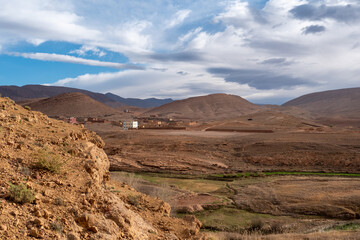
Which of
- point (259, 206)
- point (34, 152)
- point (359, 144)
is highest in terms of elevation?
point (34, 152)

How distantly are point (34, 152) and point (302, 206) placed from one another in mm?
18337

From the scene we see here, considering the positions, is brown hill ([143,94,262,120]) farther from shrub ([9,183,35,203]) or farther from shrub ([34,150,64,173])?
shrub ([9,183,35,203])

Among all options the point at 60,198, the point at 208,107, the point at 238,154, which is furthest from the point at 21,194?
the point at 208,107

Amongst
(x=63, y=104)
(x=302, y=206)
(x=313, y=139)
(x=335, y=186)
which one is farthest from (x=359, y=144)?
(x=63, y=104)

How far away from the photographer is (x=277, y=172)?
33719 millimetres

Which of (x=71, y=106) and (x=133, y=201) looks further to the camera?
(x=71, y=106)

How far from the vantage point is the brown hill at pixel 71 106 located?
11416 cm

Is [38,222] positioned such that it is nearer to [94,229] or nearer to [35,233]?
[35,233]

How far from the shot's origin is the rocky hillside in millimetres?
5402

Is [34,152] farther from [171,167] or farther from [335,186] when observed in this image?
[171,167]

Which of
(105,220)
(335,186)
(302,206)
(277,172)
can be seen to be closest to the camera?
(105,220)

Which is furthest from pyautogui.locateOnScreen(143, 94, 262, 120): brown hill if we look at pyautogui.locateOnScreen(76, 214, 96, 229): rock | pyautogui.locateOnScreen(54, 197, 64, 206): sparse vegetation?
pyautogui.locateOnScreen(76, 214, 96, 229): rock

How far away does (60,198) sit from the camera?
248 inches

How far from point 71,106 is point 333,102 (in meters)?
127
